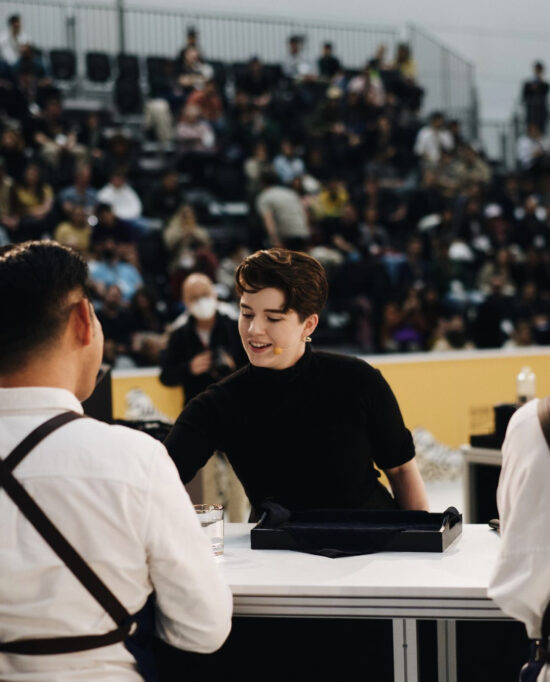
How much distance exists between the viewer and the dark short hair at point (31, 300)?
1554 millimetres

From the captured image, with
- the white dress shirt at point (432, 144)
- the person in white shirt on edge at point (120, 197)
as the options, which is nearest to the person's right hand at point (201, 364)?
the person in white shirt on edge at point (120, 197)

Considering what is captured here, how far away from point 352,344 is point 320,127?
3.67 m

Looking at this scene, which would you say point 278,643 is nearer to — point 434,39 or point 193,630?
point 193,630

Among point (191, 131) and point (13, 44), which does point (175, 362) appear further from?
point (13, 44)

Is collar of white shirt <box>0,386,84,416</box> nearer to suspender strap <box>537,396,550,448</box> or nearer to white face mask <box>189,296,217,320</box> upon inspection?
suspender strap <box>537,396,550,448</box>

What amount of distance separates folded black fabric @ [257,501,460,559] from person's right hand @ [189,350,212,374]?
8.72 ft

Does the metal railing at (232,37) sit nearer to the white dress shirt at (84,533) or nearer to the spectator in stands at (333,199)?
the spectator in stands at (333,199)

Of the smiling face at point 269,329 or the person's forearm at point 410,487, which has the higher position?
the smiling face at point 269,329

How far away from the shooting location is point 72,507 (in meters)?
1.50

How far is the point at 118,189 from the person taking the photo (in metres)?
9.48

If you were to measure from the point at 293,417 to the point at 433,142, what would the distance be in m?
10.8

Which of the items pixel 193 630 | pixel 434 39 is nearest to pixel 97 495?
pixel 193 630

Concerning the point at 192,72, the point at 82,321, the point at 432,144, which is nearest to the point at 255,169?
the point at 192,72

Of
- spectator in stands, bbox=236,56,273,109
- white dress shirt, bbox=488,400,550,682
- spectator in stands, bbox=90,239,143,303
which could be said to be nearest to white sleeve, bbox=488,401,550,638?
white dress shirt, bbox=488,400,550,682
